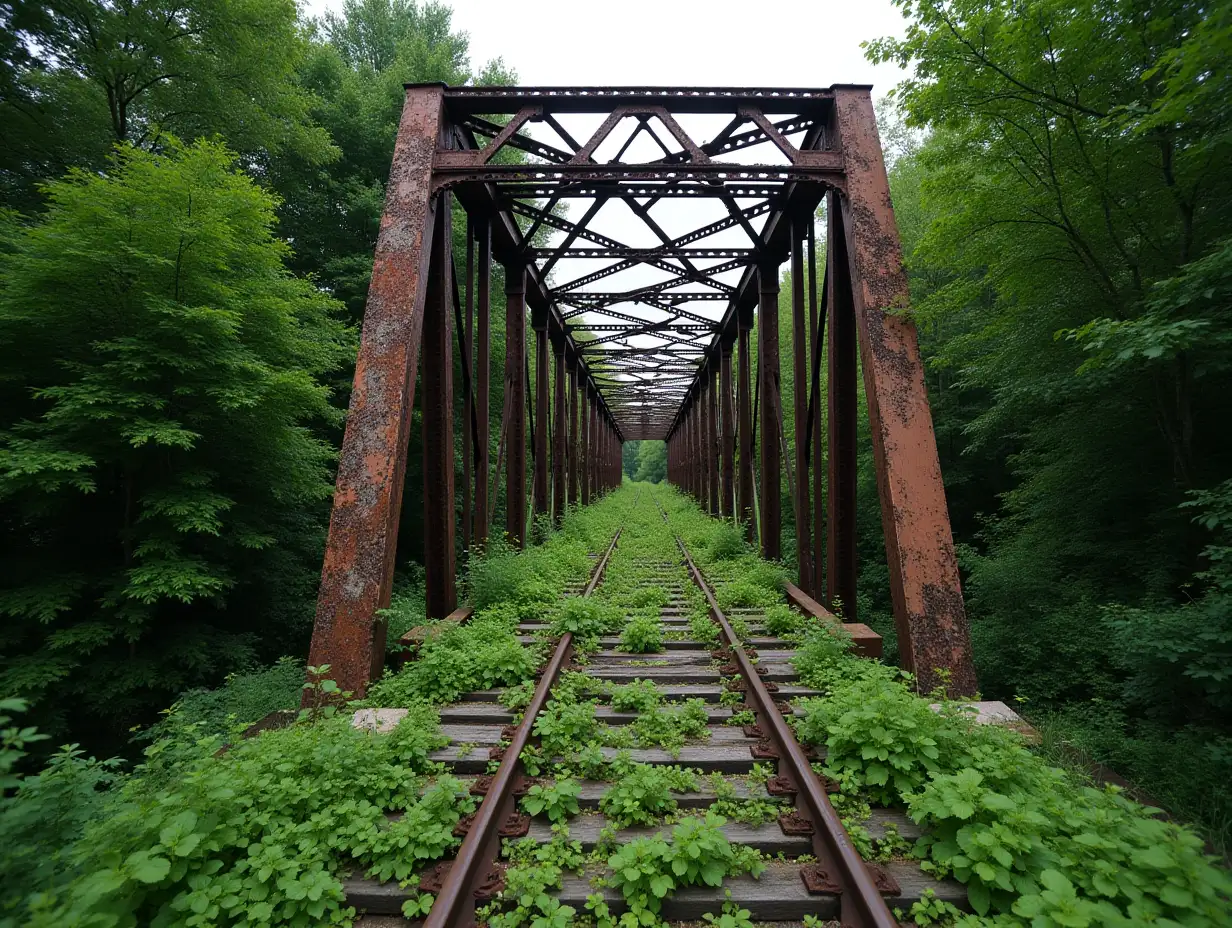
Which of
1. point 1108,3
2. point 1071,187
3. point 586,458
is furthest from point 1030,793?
point 586,458

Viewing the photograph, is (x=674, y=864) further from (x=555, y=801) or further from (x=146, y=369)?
(x=146, y=369)

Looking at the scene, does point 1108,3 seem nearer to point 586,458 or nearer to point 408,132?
point 408,132

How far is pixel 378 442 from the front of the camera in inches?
174

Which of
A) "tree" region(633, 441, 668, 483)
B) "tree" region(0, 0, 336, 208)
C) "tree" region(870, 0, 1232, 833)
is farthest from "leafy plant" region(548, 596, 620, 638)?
"tree" region(633, 441, 668, 483)

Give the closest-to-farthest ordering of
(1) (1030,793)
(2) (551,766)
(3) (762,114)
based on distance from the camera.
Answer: (1) (1030,793) → (2) (551,766) → (3) (762,114)

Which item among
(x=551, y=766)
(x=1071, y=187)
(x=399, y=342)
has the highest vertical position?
(x=1071, y=187)

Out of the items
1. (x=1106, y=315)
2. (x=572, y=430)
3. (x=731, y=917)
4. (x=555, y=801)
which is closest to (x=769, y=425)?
(x=1106, y=315)

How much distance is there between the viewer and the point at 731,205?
705cm

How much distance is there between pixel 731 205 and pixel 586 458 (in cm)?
1555

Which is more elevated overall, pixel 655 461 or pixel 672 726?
pixel 655 461

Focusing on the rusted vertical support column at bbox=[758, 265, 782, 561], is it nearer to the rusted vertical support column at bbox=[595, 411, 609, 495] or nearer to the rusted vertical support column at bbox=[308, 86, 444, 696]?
the rusted vertical support column at bbox=[308, 86, 444, 696]

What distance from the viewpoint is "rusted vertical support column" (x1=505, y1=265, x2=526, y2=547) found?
9.14 meters

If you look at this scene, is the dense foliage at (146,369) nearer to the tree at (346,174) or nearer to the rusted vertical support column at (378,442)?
the rusted vertical support column at (378,442)

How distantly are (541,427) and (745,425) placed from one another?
441 cm
